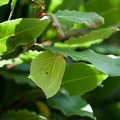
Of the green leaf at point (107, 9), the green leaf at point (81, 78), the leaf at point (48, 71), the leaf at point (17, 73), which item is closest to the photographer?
the leaf at point (48, 71)

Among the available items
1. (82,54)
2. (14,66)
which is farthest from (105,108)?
(82,54)

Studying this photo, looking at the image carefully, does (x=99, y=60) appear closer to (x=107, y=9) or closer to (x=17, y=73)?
(x=17, y=73)

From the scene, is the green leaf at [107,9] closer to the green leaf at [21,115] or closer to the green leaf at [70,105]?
the green leaf at [70,105]

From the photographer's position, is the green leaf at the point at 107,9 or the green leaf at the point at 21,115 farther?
the green leaf at the point at 107,9

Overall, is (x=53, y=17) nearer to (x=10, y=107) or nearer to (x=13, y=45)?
(x=13, y=45)

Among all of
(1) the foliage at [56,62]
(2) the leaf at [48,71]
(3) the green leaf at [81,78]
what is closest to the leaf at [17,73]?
(1) the foliage at [56,62]
